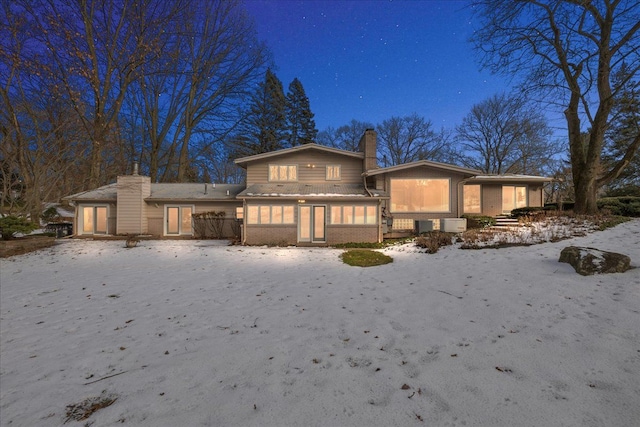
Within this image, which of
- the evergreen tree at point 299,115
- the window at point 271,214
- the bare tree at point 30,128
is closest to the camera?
the bare tree at point 30,128

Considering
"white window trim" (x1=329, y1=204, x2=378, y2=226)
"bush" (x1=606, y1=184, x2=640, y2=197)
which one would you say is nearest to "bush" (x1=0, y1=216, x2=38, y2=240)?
"white window trim" (x1=329, y1=204, x2=378, y2=226)

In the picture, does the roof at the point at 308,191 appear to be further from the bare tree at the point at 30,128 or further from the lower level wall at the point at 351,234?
the bare tree at the point at 30,128

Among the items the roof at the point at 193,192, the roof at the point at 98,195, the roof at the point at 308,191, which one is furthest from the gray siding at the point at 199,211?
the roof at the point at 98,195

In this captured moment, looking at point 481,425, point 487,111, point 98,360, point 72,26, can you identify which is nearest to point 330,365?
point 481,425

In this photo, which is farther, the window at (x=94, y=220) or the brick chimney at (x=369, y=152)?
the window at (x=94, y=220)

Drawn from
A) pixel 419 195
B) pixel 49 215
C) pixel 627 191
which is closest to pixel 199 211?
pixel 419 195

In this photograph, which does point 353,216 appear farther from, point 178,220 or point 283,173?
point 178,220

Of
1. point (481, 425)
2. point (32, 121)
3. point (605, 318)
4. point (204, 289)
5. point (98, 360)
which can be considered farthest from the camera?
point (32, 121)

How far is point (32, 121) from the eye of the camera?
852 centimetres

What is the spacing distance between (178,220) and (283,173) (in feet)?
23.9

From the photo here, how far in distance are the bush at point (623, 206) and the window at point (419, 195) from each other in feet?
25.2

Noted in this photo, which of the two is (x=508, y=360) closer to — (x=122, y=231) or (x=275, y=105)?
(x=122, y=231)

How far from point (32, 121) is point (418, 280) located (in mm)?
12857

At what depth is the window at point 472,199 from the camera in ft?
54.7
